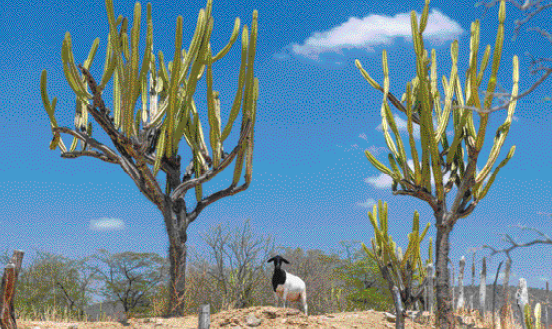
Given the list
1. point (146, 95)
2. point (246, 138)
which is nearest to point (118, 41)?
point (146, 95)

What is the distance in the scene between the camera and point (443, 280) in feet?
33.2

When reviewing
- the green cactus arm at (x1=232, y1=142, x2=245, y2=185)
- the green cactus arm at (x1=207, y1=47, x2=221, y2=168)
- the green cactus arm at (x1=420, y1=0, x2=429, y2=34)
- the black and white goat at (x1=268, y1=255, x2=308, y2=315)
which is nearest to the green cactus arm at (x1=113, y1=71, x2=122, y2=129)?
the green cactus arm at (x1=207, y1=47, x2=221, y2=168)

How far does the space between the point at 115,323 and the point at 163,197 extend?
262 cm

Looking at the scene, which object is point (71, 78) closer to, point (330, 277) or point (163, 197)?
point (163, 197)

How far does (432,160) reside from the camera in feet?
33.9

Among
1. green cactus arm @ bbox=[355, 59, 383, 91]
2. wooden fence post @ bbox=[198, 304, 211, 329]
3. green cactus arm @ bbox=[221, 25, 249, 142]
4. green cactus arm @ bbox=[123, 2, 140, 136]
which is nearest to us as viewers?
wooden fence post @ bbox=[198, 304, 211, 329]

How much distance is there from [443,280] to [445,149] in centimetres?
305

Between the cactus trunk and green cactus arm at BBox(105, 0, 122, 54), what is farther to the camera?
the cactus trunk

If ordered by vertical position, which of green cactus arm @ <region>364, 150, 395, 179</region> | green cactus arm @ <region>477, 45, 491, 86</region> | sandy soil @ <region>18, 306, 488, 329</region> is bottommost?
sandy soil @ <region>18, 306, 488, 329</region>

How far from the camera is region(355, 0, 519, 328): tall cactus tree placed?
1003cm

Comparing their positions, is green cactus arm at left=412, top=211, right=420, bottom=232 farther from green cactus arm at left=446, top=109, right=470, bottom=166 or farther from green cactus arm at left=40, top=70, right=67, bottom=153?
green cactus arm at left=40, top=70, right=67, bottom=153

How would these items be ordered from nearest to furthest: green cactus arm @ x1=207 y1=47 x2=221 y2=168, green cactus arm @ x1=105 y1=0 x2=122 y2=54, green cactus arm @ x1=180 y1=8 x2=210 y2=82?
green cactus arm @ x1=105 y1=0 x2=122 y2=54 < green cactus arm @ x1=207 y1=47 x2=221 y2=168 < green cactus arm @ x1=180 y1=8 x2=210 y2=82

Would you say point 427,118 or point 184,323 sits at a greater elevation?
point 427,118

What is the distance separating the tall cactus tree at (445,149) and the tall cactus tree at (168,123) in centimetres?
334
